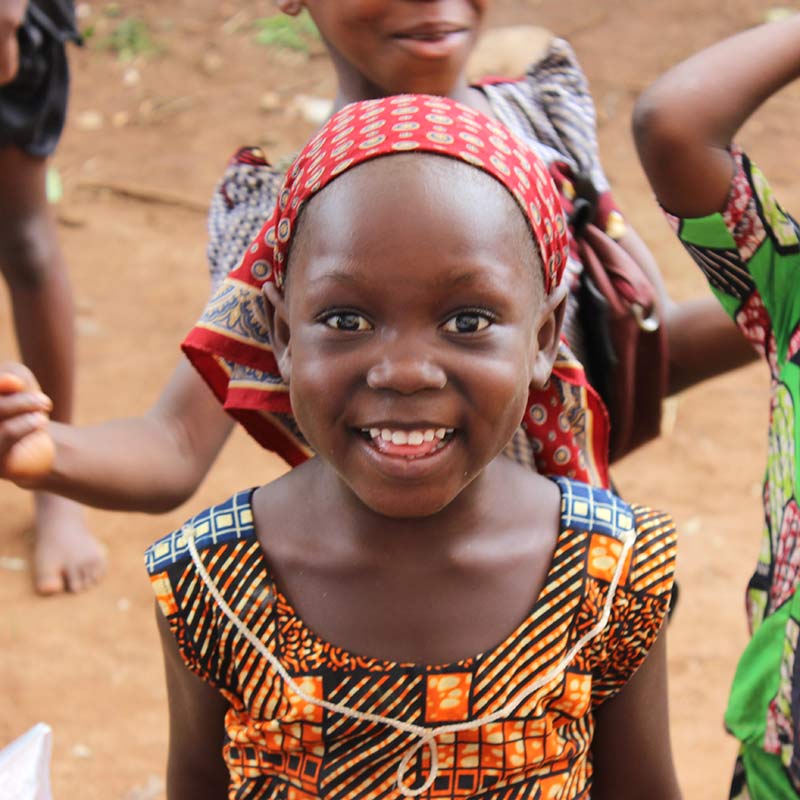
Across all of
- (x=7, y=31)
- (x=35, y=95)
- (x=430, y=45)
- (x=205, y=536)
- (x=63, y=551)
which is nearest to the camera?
(x=205, y=536)

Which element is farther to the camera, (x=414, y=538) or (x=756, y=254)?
(x=756, y=254)

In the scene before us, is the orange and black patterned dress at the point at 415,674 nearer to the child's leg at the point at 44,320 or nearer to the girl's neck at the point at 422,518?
the girl's neck at the point at 422,518

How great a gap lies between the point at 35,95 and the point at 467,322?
6.96 ft

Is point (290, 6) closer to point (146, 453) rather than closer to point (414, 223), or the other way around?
point (146, 453)

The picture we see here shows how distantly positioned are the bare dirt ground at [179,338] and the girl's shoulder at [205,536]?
151 centimetres

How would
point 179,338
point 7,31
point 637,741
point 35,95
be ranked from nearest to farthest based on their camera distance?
1. point 637,741
2. point 7,31
3. point 35,95
4. point 179,338

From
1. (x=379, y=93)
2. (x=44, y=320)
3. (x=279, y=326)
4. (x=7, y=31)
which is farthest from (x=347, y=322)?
(x=44, y=320)

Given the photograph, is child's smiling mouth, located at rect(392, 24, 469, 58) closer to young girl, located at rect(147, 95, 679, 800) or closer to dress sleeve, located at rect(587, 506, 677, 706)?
young girl, located at rect(147, 95, 679, 800)

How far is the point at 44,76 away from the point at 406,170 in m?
2.06

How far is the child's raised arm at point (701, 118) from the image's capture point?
1.73 metres

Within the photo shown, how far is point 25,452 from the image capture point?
1.59m

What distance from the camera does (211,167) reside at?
5.83 m

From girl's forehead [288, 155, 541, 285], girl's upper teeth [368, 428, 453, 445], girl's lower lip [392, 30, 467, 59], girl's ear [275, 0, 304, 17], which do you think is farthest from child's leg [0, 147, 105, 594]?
girl's upper teeth [368, 428, 453, 445]

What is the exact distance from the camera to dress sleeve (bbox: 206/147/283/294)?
2016 millimetres
